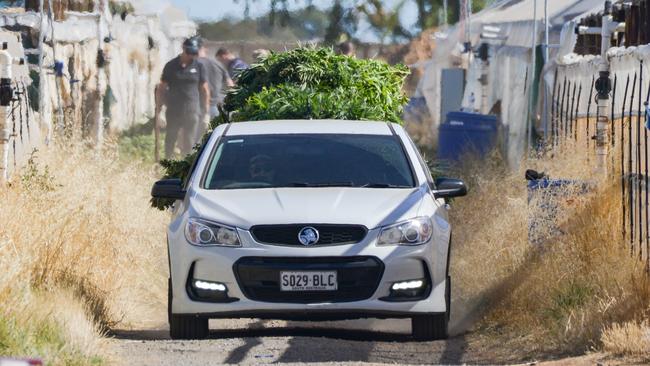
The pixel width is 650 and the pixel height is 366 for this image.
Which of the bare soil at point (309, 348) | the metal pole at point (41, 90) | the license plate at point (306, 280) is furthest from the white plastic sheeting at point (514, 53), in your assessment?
the license plate at point (306, 280)

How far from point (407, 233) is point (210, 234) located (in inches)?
47.9

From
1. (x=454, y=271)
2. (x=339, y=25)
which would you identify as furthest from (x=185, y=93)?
(x=339, y=25)

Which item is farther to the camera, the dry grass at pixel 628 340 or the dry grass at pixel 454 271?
the dry grass at pixel 454 271

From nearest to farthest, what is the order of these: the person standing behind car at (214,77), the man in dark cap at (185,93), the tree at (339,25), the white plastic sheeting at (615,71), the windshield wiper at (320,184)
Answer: the windshield wiper at (320,184) < the white plastic sheeting at (615,71) < the man in dark cap at (185,93) < the person standing behind car at (214,77) < the tree at (339,25)

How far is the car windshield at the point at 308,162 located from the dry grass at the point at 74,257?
129 centimetres

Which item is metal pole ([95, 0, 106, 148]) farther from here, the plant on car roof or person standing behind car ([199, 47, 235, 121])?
the plant on car roof

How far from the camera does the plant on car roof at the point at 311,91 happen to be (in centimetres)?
1344

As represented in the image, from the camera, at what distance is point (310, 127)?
1179cm

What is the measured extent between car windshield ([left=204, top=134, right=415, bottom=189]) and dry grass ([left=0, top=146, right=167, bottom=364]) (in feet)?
4.24

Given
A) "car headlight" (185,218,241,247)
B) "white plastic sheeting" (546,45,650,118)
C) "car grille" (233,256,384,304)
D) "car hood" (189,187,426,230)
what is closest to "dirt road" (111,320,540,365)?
"car grille" (233,256,384,304)

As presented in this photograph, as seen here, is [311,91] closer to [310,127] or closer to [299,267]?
[310,127]

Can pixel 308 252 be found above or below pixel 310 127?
below

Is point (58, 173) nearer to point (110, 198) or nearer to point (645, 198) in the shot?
point (110, 198)

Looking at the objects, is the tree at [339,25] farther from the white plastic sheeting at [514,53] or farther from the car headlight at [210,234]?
the car headlight at [210,234]
